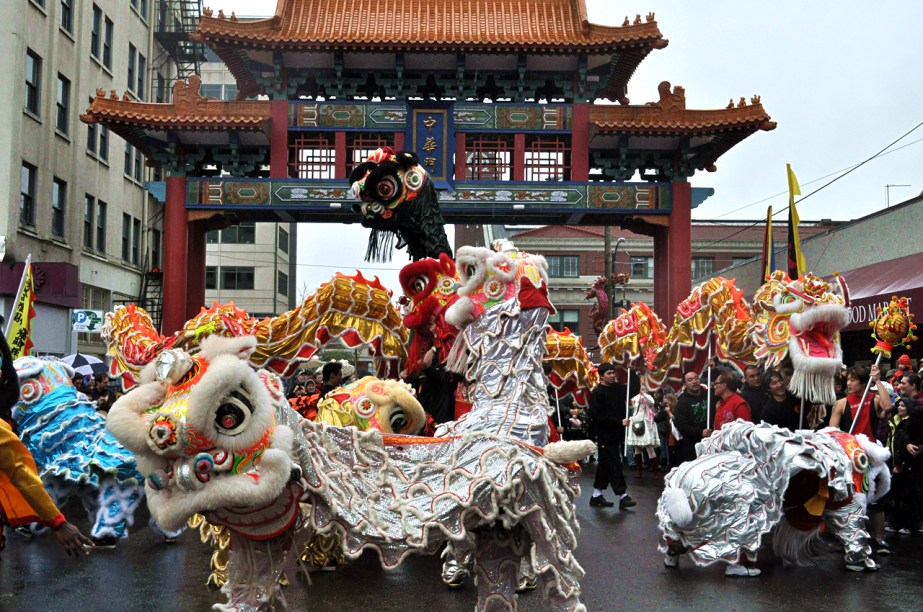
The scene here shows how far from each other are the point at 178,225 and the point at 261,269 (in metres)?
30.7

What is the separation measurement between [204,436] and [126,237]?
26486mm

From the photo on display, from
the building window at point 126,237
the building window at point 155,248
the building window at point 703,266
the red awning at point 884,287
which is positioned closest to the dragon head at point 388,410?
the red awning at point 884,287

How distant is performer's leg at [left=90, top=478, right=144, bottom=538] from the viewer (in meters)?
7.49

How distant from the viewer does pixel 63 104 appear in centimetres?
2294

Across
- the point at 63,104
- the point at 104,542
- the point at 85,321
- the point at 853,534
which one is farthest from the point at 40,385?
the point at 63,104

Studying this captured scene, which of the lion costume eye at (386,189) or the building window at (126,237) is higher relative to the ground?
the building window at (126,237)

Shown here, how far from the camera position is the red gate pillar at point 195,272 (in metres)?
19.2

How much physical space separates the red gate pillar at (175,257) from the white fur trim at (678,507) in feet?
45.4

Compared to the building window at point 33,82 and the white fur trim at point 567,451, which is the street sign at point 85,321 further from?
the white fur trim at point 567,451

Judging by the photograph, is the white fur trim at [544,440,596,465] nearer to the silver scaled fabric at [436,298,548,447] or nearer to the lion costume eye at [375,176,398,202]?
the silver scaled fabric at [436,298,548,447]

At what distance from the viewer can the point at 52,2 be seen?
21578 mm

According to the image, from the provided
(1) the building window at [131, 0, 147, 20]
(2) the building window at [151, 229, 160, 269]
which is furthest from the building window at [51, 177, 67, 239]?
(1) the building window at [131, 0, 147, 20]

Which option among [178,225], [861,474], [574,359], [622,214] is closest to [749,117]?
[622,214]

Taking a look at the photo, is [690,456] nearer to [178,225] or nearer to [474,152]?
[474,152]
